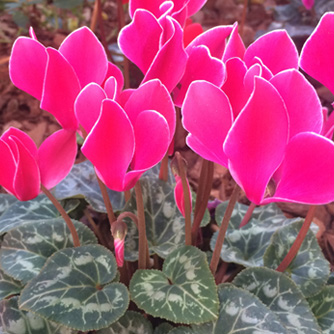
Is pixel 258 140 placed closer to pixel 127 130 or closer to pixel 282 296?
pixel 127 130

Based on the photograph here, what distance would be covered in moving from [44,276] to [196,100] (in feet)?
1.33

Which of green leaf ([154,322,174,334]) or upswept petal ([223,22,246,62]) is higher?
upswept petal ([223,22,246,62])

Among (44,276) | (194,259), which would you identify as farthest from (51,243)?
(194,259)

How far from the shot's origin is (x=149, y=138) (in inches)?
21.0

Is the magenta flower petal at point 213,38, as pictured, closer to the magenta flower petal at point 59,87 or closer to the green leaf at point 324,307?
the magenta flower petal at point 59,87

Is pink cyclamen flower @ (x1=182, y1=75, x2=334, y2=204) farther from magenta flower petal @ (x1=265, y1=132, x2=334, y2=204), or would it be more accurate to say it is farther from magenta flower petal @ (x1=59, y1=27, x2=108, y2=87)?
magenta flower petal @ (x1=59, y1=27, x2=108, y2=87)

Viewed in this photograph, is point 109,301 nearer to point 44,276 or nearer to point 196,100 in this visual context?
point 44,276

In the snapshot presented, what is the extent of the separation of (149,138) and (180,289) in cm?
30

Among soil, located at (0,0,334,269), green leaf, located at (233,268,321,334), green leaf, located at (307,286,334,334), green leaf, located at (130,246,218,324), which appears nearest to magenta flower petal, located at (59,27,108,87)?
green leaf, located at (130,246,218,324)

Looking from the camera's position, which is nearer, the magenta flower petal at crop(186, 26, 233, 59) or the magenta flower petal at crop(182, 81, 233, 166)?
the magenta flower petal at crop(182, 81, 233, 166)

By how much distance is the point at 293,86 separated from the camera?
0.49 metres

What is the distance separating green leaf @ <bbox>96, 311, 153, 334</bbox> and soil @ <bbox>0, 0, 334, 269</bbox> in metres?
0.58

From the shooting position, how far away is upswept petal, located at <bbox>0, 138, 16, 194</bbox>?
2.03 ft

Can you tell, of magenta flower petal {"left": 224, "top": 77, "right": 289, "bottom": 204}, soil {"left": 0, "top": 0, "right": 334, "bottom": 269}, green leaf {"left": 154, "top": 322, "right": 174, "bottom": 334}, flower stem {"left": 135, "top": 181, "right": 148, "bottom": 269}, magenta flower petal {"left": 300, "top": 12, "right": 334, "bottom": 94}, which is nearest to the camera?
magenta flower petal {"left": 224, "top": 77, "right": 289, "bottom": 204}
